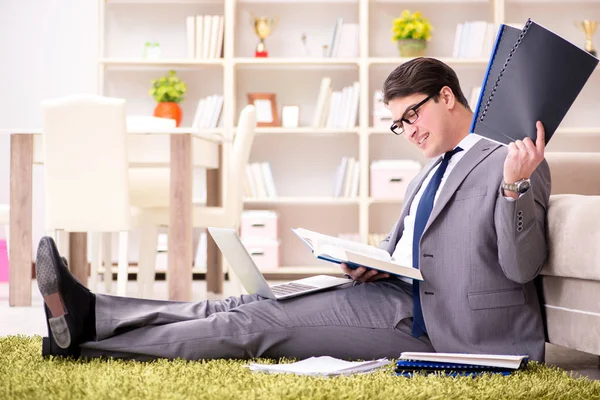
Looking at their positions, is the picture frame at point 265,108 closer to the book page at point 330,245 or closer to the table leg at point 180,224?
the table leg at point 180,224

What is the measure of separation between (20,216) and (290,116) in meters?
2.10

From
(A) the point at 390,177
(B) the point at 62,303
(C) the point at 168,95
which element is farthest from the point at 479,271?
(C) the point at 168,95

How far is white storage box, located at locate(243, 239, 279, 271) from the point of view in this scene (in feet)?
16.6

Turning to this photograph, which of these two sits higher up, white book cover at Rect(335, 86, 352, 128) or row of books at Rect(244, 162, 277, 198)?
white book cover at Rect(335, 86, 352, 128)

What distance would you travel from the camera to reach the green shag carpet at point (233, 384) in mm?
1452

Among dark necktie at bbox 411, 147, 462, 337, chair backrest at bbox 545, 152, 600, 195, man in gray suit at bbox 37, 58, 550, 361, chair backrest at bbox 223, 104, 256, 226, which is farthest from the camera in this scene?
chair backrest at bbox 223, 104, 256, 226

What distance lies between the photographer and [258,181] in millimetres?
5164

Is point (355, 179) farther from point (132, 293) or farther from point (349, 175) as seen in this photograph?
point (132, 293)

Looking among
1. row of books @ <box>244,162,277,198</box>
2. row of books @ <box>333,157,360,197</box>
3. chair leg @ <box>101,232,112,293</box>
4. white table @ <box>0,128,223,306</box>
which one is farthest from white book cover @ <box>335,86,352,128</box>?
chair leg @ <box>101,232,112,293</box>

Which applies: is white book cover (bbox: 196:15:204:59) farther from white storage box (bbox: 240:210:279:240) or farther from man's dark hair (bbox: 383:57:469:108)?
man's dark hair (bbox: 383:57:469:108)

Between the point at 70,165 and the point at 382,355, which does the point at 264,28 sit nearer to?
the point at 70,165

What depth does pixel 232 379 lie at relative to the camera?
160 centimetres

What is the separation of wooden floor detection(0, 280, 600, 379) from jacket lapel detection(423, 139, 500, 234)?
0.49 m

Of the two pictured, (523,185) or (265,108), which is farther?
(265,108)
